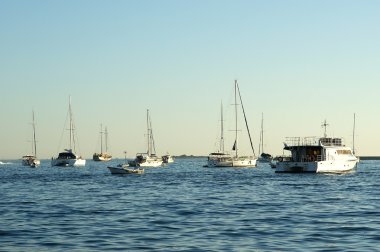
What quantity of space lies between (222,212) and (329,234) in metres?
10.2

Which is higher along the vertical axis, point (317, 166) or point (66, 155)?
point (66, 155)

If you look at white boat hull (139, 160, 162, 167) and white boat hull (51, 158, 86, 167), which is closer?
white boat hull (139, 160, 162, 167)

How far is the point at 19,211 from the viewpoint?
38219 mm

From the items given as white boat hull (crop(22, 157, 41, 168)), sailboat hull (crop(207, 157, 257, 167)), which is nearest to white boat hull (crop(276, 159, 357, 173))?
sailboat hull (crop(207, 157, 257, 167))

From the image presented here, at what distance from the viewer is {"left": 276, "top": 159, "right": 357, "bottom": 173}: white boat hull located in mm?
88500

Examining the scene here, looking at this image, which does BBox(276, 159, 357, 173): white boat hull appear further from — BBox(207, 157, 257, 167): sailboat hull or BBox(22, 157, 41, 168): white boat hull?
BBox(22, 157, 41, 168): white boat hull

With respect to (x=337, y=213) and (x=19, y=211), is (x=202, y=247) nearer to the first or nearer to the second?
(x=337, y=213)

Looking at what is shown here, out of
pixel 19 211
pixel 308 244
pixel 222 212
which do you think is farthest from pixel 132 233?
pixel 19 211

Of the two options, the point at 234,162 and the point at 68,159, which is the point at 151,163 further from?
the point at 234,162

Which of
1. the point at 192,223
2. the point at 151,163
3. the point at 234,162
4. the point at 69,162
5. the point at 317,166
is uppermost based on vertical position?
the point at 317,166

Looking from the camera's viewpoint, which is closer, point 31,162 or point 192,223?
point 192,223

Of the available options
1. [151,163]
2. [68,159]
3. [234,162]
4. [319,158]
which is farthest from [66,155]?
[319,158]

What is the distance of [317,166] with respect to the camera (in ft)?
289

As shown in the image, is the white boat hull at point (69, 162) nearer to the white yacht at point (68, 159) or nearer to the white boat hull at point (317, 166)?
the white yacht at point (68, 159)
